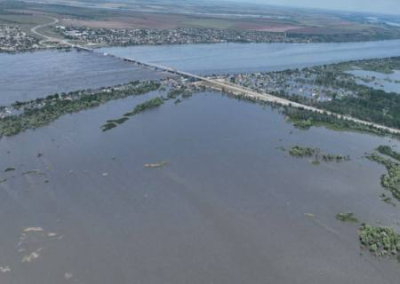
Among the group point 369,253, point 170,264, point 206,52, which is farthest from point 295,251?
point 206,52

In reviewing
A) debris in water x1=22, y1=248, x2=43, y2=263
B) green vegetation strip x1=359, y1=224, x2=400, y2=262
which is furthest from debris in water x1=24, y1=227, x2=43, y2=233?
green vegetation strip x1=359, y1=224, x2=400, y2=262

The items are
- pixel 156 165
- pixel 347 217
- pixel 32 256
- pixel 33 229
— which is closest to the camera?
pixel 32 256

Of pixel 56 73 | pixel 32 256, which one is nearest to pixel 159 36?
pixel 56 73

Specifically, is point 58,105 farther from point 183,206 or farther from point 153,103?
point 183,206

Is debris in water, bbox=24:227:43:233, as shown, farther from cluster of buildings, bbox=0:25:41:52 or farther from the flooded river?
cluster of buildings, bbox=0:25:41:52

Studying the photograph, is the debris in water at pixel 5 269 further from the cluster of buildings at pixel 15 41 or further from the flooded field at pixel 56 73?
the cluster of buildings at pixel 15 41

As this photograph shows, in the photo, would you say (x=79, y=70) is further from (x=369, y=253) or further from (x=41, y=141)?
(x=369, y=253)

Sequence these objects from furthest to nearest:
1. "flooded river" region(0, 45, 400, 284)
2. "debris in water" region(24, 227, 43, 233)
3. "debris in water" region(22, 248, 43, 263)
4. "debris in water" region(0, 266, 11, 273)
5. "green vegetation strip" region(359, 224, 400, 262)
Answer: "debris in water" region(24, 227, 43, 233)
"green vegetation strip" region(359, 224, 400, 262)
"flooded river" region(0, 45, 400, 284)
"debris in water" region(22, 248, 43, 263)
"debris in water" region(0, 266, 11, 273)

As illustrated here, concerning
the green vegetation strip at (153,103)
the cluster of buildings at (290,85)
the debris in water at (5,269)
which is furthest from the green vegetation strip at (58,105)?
the debris in water at (5,269)
